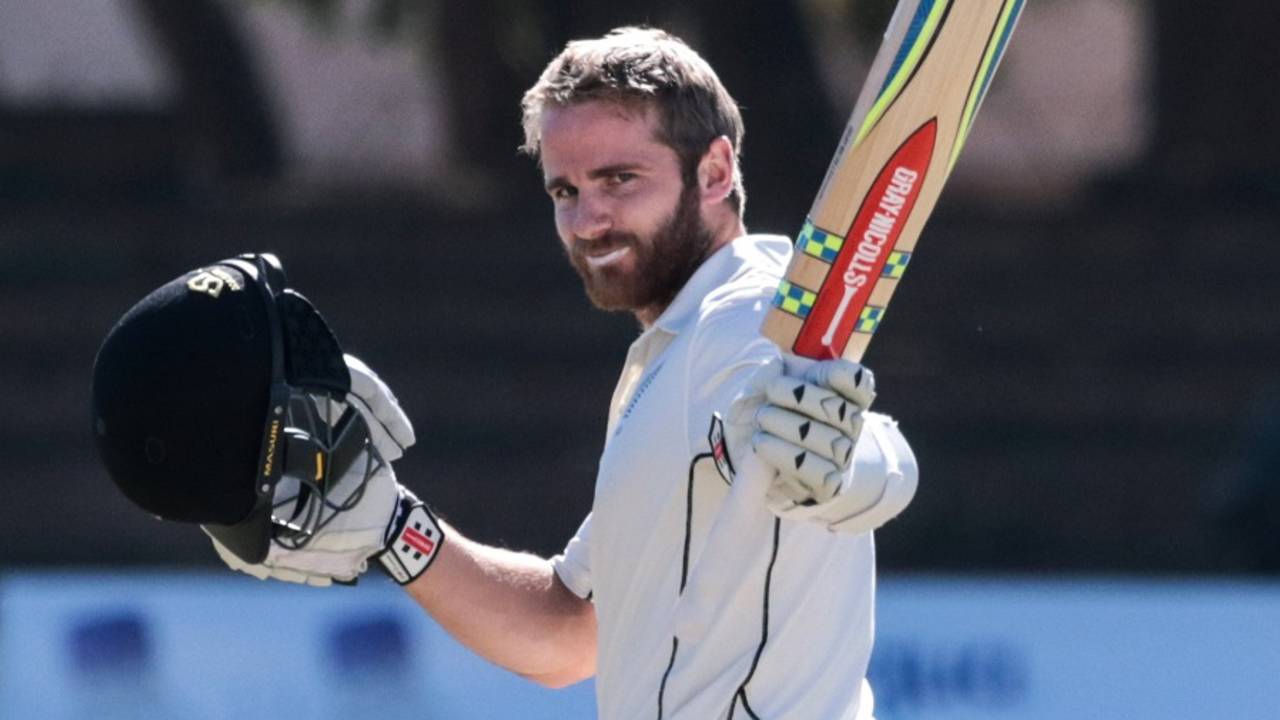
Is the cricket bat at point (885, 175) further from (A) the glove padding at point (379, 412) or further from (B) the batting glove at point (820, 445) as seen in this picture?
(A) the glove padding at point (379, 412)

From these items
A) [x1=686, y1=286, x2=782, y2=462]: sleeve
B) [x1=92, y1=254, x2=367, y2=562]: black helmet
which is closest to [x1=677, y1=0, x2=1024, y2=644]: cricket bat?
[x1=686, y1=286, x2=782, y2=462]: sleeve

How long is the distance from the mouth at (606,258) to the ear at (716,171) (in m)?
0.13

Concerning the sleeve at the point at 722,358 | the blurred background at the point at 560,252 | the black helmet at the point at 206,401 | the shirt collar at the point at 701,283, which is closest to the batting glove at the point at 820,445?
the sleeve at the point at 722,358

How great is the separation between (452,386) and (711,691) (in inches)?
168

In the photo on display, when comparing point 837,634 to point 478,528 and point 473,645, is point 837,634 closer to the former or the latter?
point 473,645

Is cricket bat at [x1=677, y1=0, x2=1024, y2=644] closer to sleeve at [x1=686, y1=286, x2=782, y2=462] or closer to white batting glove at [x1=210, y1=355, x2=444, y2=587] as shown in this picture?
sleeve at [x1=686, y1=286, x2=782, y2=462]

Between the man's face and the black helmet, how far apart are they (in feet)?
1.24

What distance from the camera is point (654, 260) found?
2801 millimetres

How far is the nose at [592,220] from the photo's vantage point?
9.09 feet

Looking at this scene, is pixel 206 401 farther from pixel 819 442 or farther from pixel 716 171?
pixel 819 442

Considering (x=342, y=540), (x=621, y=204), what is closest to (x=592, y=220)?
(x=621, y=204)

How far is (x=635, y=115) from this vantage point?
2.79 metres

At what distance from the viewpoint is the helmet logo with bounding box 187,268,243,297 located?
111 inches

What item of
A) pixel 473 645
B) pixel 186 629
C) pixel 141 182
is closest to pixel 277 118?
pixel 141 182
